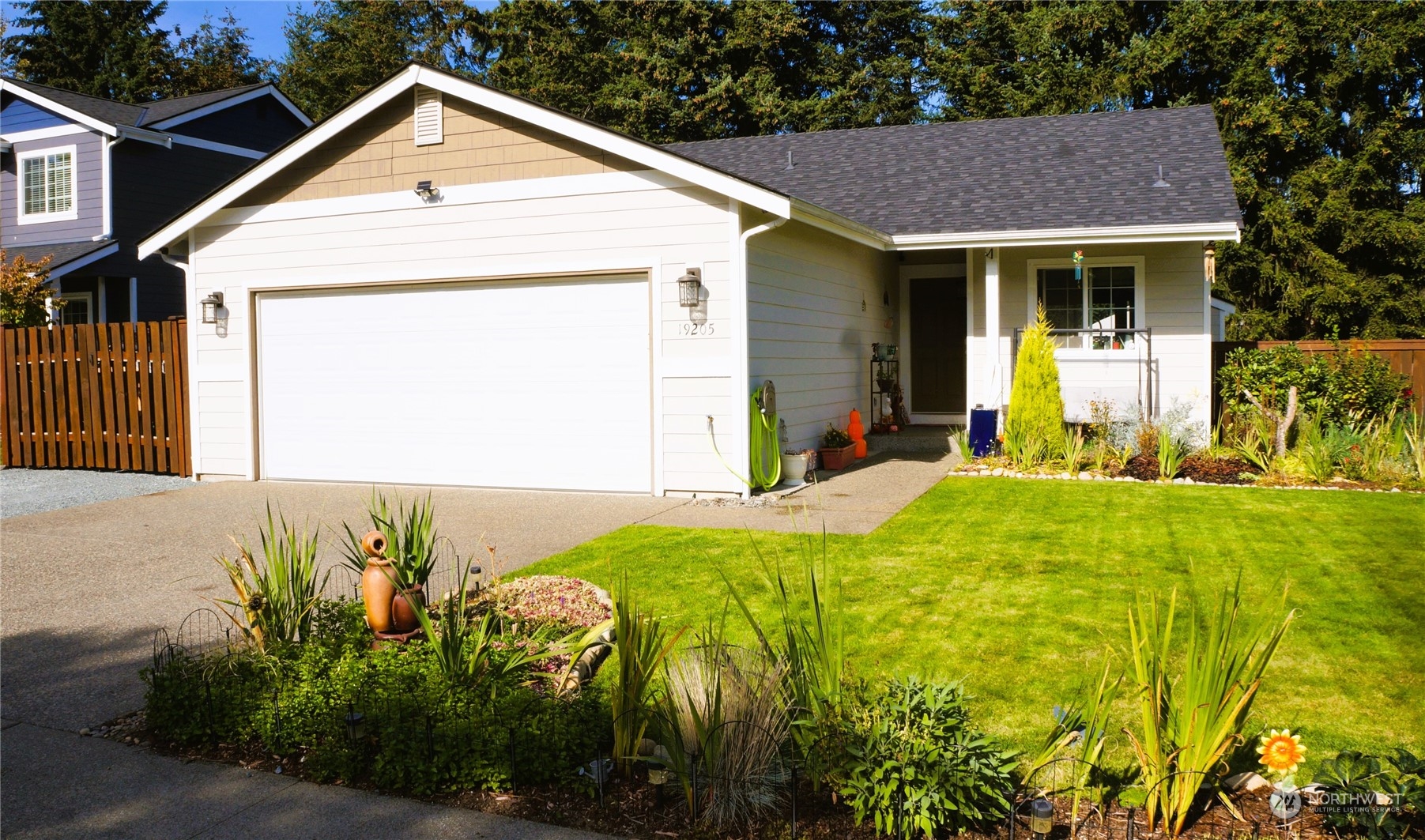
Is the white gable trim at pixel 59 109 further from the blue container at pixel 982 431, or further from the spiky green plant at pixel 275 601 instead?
the spiky green plant at pixel 275 601

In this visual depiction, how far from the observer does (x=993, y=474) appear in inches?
444

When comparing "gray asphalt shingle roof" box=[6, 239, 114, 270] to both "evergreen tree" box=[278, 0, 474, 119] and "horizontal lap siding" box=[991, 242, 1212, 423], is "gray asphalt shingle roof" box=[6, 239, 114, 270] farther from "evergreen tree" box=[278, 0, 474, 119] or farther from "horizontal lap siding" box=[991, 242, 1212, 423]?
"horizontal lap siding" box=[991, 242, 1212, 423]

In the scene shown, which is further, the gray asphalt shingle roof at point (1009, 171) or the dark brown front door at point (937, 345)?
the dark brown front door at point (937, 345)

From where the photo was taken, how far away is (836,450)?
12070 millimetres

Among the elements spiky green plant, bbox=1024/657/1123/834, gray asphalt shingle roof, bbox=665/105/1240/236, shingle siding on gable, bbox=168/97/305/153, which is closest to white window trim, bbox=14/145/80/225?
shingle siding on gable, bbox=168/97/305/153

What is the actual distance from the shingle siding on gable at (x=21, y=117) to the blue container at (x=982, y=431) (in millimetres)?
18658

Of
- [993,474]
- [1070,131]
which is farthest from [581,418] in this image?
[1070,131]

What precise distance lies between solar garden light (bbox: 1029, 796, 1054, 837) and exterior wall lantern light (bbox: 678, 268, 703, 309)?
23.9 ft

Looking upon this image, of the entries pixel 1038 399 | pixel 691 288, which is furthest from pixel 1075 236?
pixel 691 288

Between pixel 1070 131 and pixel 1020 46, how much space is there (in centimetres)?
1123

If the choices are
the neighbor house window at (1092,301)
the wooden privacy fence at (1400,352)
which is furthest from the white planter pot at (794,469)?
the wooden privacy fence at (1400,352)

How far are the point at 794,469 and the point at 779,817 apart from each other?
751 cm

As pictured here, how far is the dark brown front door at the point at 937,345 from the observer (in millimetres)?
16344

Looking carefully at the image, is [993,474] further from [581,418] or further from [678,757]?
[678,757]
